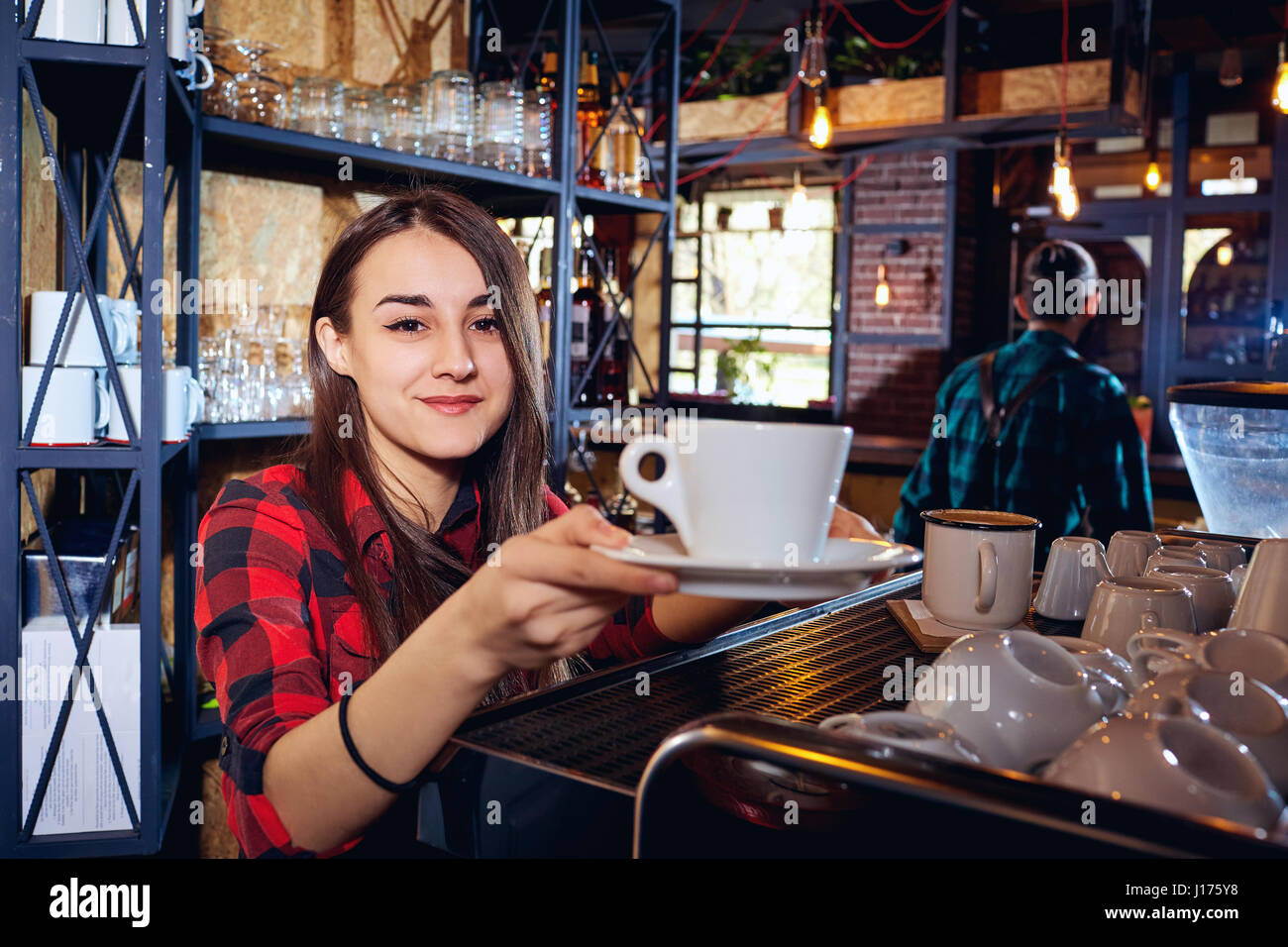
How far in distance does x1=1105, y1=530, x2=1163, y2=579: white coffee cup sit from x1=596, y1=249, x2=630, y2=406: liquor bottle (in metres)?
2.03

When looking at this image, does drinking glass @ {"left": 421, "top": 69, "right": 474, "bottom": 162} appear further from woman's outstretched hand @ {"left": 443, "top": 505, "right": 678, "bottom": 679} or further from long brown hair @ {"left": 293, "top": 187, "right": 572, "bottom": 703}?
woman's outstretched hand @ {"left": 443, "top": 505, "right": 678, "bottom": 679}

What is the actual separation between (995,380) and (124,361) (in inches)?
86.4

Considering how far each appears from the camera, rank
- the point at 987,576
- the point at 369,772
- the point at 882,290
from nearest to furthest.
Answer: the point at 369,772
the point at 987,576
the point at 882,290

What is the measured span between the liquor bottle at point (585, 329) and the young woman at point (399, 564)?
57.3 inches

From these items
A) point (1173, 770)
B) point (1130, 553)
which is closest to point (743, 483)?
point (1173, 770)

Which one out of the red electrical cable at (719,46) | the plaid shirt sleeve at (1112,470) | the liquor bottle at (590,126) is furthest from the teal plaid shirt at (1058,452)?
the red electrical cable at (719,46)

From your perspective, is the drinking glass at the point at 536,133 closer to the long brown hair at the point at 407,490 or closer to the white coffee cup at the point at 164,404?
the white coffee cup at the point at 164,404

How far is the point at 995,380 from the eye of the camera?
9.74 ft

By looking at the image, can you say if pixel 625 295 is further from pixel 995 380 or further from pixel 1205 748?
pixel 1205 748

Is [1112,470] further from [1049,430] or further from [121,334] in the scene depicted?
[121,334]

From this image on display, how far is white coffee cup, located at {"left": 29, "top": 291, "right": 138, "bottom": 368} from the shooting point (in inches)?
71.0

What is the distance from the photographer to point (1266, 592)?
84 centimetres

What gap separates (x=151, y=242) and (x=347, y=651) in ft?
3.25

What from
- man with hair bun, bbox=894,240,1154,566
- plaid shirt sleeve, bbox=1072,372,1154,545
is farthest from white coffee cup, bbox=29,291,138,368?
plaid shirt sleeve, bbox=1072,372,1154,545
